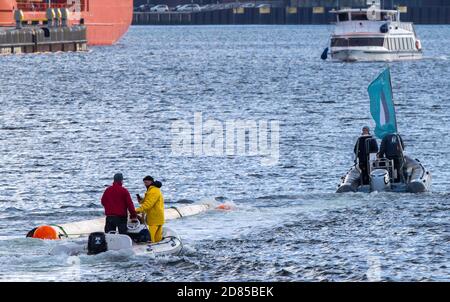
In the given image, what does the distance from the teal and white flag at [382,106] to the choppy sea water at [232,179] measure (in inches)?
109

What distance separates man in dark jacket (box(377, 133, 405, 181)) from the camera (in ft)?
144

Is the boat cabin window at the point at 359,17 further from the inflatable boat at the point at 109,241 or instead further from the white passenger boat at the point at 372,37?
the inflatable boat at the point at 109,241

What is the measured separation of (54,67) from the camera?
458ft

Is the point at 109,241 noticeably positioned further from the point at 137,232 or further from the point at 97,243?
the point at 137,232

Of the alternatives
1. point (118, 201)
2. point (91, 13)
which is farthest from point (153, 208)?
point (91, 13)

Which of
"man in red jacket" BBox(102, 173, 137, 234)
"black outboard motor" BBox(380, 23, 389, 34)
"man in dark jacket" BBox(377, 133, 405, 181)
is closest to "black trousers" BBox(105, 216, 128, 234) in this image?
"man in red jacket" BBox(102, 173, 137, 234)

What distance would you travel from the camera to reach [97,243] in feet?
106

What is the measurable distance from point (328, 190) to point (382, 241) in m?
10.6

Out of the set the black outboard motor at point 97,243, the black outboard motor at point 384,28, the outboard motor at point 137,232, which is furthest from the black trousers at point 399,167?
the black outboard motor at point 384,28

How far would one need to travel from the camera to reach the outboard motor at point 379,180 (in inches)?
1674

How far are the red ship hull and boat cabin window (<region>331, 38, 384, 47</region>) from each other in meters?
40.6

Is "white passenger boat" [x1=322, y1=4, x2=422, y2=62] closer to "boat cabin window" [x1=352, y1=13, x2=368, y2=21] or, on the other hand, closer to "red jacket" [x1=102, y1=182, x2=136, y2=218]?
"boat cabin window" [x1=352, y1=13, x2=368, y2=21]

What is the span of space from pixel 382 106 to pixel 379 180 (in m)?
7.31
